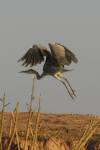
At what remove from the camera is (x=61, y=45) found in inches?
334

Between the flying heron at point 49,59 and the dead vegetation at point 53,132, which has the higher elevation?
the flying heron at point 49,59

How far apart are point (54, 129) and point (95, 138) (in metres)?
1.32

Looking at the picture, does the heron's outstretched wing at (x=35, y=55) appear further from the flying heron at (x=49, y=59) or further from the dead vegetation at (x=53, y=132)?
the dead vegetation at (x=53, y=132)

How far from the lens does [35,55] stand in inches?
349

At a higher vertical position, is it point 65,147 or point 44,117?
point 44,117

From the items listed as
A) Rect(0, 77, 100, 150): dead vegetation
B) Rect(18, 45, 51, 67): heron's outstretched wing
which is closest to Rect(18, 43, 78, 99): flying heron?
Rect(18, 45, 51, 67): heron's outstretched wing

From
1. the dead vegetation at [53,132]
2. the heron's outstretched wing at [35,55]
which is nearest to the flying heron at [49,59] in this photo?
the heron's outstretched wing at [35,55]

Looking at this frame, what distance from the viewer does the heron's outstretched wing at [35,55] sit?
27.9 feet

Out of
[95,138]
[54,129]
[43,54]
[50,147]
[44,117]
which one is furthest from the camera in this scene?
[44,117]

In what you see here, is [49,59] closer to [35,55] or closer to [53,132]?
[35,55]

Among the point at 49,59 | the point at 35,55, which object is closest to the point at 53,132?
the point at 49,59

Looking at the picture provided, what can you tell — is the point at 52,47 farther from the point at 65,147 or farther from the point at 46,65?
the point at 65,147

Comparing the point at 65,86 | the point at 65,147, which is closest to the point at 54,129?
the point at 65,147

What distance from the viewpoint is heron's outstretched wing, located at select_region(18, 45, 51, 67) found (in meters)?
8.51
